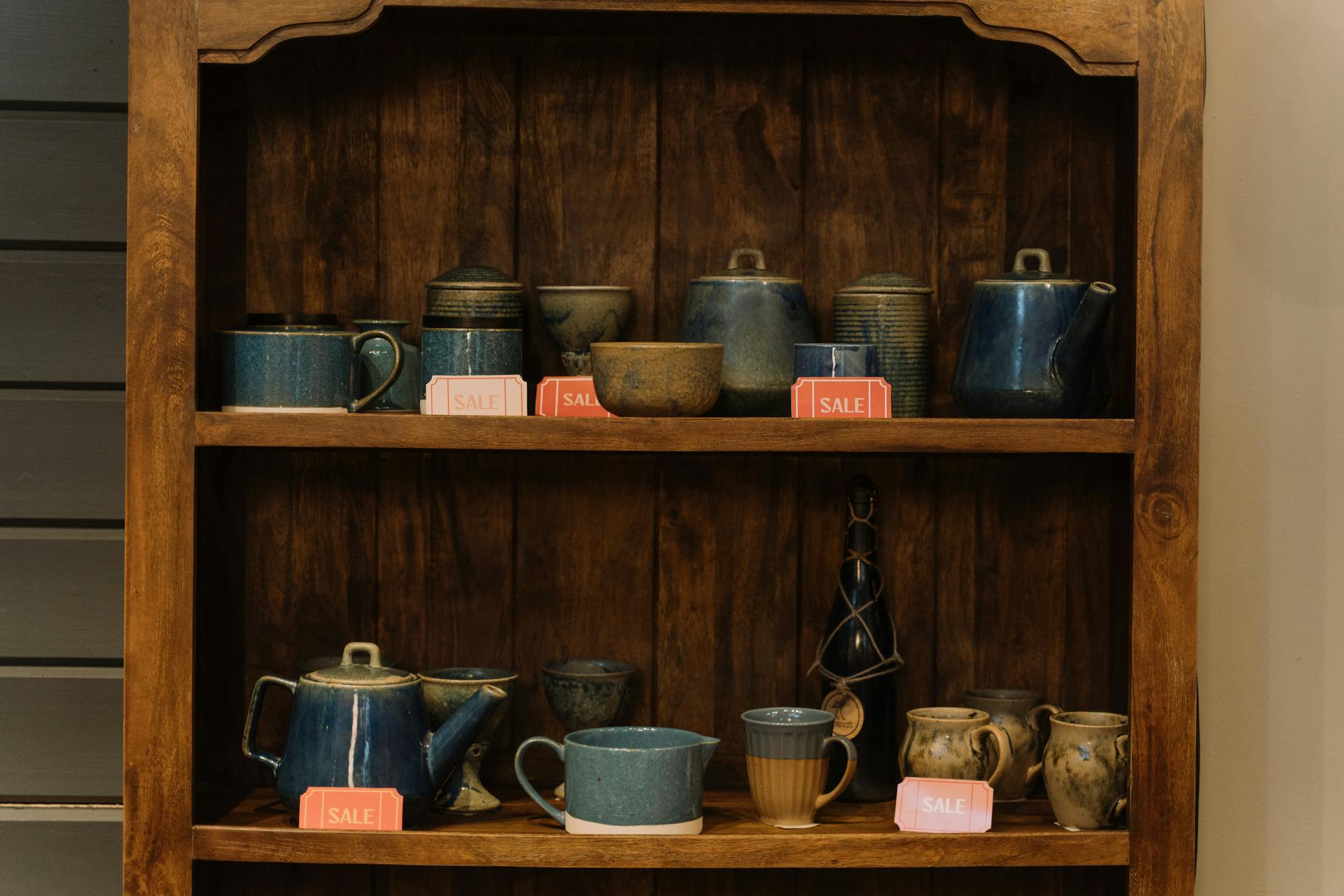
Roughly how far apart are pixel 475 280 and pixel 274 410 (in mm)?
248

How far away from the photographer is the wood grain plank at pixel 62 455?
1544mm

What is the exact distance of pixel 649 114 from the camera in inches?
59.1

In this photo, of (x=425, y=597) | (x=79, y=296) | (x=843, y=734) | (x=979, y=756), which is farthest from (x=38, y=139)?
(x=979, y=756)

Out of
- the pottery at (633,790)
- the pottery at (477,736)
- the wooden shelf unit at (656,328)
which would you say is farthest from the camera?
the wooden shelf unit at (656,328)

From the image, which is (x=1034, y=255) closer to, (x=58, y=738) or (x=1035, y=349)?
(x=1035, y=349)

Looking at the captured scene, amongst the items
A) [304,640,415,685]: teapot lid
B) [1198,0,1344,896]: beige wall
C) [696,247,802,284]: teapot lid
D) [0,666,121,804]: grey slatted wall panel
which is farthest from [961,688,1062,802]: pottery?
[0,666,121,804]: grey slatted wall panel

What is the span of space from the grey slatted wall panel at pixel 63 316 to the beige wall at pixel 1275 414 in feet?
4.16

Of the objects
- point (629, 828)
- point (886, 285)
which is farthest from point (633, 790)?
point (886, 285)

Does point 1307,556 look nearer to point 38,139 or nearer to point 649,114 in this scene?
point 649,114

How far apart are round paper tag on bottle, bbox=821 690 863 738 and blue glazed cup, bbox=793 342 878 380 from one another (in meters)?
0.35

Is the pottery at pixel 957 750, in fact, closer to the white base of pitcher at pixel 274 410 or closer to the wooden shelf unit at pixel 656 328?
the wooden shelf unit at pixel 656 328

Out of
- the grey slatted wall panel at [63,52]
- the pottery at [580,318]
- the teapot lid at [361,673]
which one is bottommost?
the teapot lid at [361,673]

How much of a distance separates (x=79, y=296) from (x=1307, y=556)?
4.78 feet

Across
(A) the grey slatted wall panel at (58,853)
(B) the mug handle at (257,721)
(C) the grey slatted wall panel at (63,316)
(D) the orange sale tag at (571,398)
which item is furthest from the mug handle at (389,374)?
(A) the grey slatted wall panel at (58,853)
